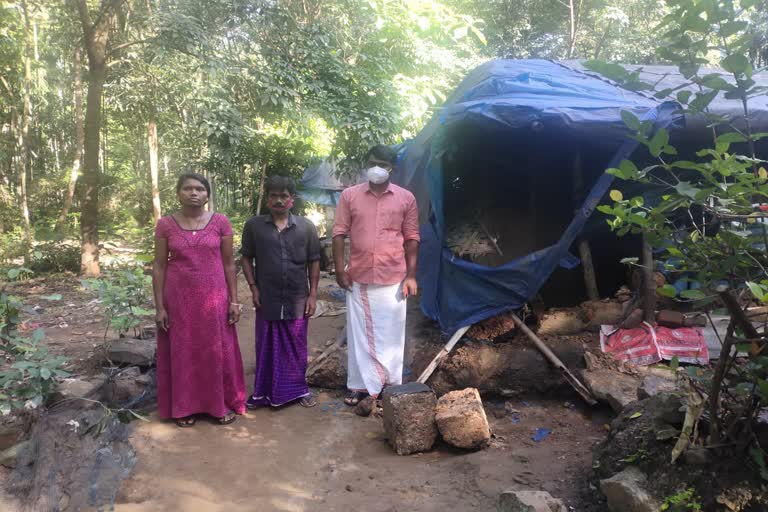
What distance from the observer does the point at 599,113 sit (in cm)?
330

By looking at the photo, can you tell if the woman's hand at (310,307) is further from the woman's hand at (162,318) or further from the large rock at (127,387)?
the large rock at (127,387)

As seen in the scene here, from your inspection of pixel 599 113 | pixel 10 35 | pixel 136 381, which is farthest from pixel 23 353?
pixel 10 35

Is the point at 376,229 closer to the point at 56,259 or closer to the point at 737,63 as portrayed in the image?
the point at 737,63

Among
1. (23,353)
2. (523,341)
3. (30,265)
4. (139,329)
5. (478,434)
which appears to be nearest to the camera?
(23,353)

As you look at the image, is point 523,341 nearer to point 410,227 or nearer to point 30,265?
point 410,227

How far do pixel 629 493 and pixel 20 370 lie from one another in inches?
115

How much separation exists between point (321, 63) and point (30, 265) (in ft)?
21.1

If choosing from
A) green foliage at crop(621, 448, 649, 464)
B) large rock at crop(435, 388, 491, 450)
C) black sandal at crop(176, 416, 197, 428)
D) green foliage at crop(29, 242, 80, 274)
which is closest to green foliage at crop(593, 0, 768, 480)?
green foliage at crop(621, 448, 649, 464)

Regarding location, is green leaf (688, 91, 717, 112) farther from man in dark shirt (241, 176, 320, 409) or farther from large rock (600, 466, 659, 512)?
man in dark shirt (241, 176, 320, 409)

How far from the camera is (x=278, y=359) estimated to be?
3.63 metres

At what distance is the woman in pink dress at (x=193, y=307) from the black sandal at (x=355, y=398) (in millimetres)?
832

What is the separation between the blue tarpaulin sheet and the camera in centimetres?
331

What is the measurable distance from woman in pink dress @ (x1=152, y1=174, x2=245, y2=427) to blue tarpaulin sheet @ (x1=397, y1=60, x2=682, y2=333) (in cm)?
163

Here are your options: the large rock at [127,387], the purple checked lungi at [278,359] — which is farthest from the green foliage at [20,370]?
the purple checked lungi at [278,359]
